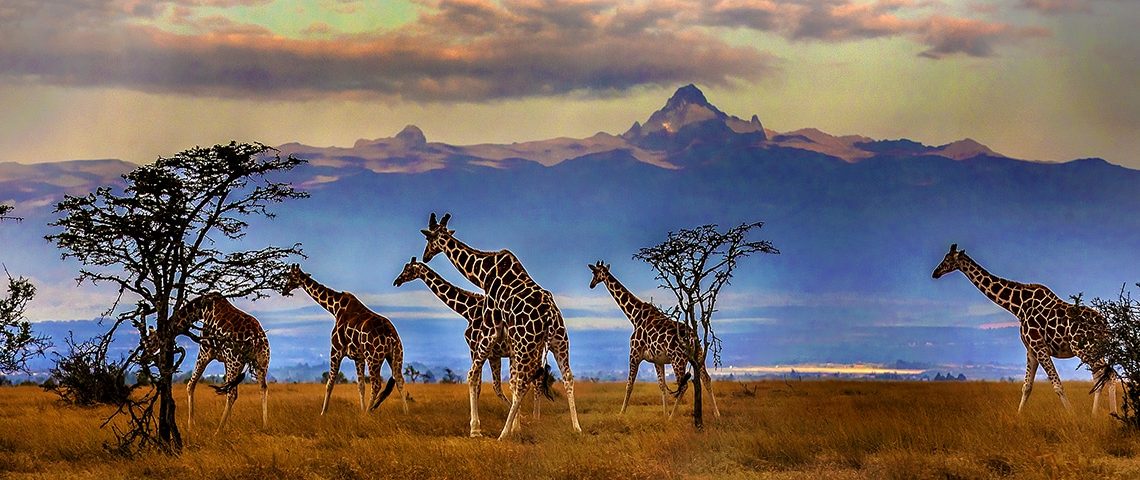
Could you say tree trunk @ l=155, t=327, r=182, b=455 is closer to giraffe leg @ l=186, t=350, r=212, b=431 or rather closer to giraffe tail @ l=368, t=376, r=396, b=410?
giraffe leg @ l=186, t=350, r=212, b=431

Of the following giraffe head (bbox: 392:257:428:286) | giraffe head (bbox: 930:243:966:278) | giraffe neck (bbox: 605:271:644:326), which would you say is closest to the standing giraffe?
giraffe head (bbox: 392:257:428:286)

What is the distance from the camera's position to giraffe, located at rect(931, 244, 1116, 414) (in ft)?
80.0

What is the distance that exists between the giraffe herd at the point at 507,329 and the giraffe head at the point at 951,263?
0.02m

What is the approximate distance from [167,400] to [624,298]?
12195 millimetres

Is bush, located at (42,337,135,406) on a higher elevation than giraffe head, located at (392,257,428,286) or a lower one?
lower

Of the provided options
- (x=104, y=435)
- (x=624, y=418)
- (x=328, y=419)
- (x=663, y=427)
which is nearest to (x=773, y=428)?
(x=663, y=427)

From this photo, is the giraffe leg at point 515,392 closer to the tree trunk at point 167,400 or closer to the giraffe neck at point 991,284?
the tree trunk at point 167,400

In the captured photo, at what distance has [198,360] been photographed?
77.3 feet

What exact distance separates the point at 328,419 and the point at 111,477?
716 cm

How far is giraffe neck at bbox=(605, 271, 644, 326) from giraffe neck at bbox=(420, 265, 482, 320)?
13.2 ft

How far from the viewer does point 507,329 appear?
2272 centimetres

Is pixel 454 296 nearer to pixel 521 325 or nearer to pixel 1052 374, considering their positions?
pixel 521 325

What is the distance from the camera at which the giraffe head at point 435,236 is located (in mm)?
25031

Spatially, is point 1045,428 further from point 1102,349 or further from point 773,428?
point 773,428
